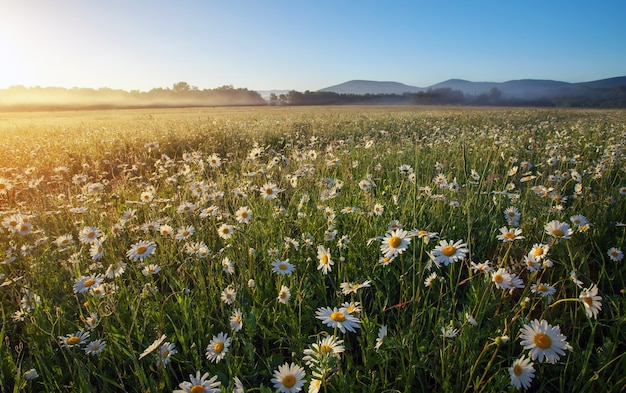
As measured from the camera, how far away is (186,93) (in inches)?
2938

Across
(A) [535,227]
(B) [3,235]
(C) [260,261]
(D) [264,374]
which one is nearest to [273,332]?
(D) [264,374]

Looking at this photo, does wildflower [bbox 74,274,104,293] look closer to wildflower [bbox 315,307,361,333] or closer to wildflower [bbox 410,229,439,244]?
wildflower [bbox 315,307,361,333]

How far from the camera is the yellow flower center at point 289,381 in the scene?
1.27 m

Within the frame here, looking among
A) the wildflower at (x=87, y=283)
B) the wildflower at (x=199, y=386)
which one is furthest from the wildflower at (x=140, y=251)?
the wildflower at (x=199, y=386)

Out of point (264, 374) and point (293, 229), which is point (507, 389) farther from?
point (293, 229)

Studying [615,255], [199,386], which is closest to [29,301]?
[199,386]

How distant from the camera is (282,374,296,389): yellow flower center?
50.0 inches

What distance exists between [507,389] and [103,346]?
6.46 ft

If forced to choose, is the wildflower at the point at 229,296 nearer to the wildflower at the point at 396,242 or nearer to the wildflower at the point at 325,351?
the wildflower at the point at 325,351

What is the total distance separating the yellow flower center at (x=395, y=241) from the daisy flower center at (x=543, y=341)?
0.71m

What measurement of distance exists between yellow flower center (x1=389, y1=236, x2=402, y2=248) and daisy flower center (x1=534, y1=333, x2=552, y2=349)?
0.71 metres

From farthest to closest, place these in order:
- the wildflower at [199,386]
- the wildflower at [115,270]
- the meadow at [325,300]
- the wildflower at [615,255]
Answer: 1. the wildflower at [615,255]
2. the wildflower at [115,270]
3. the meadow at [325,300]
4. the wildflower at [199,386]

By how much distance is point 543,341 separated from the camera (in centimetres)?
121

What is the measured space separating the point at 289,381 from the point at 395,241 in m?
0.86
